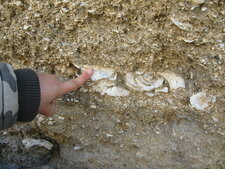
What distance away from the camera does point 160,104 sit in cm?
93

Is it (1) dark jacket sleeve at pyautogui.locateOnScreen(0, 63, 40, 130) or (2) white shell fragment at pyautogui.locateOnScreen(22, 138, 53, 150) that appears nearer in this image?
(1) dark jacket sleeve at pyautogui.locateOnScreen(0, 63, 40, 130)

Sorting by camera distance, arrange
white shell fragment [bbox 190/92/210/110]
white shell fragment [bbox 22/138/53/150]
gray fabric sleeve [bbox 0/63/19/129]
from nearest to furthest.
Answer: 1. gray fabric sleeve [bbox 0/63/19/129]
2. white shell fragment [bbox 190/92/210/110]
3. white shell fragment [bbox 22/138/53/150]

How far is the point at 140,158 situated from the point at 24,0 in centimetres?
65

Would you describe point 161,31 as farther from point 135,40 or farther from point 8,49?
point 8,49

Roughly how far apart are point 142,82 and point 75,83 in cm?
21

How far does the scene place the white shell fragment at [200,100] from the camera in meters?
0.88

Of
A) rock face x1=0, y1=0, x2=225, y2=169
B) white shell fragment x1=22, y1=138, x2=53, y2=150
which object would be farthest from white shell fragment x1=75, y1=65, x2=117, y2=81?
white shell fragment x1=22, y1=138, x2=53, y2=150

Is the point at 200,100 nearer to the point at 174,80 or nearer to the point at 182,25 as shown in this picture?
the point at 174,80

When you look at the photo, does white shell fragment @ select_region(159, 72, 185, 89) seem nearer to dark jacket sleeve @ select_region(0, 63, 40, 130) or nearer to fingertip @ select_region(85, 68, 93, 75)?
fingertip @ select_region(85, 68, 93, 75)

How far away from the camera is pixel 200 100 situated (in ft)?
2.90

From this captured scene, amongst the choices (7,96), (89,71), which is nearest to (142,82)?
(89,71)

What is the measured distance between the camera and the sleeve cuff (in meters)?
0.80

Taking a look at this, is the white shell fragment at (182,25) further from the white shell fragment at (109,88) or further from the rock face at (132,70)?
the white shell fragment at (109,88)

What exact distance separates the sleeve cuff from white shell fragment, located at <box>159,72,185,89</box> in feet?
1.26
